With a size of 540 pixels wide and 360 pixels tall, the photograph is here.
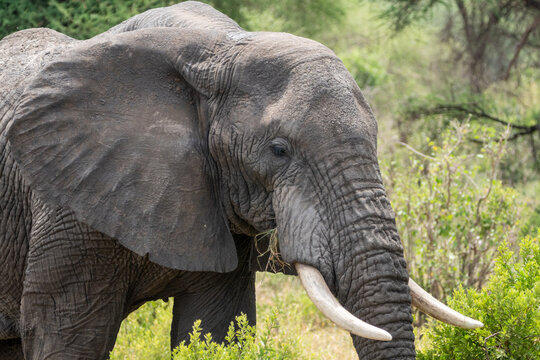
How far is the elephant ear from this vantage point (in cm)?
336

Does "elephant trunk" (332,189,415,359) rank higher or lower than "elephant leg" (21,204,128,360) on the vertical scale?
higher

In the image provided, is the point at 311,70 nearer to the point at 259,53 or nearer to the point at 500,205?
the point at 259,53

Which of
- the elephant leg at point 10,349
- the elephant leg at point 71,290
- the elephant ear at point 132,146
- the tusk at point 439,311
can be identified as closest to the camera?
the tusk at point 439,311

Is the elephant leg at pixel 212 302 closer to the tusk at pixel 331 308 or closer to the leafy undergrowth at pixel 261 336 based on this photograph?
the leafy undergrowth at pixel 261 336

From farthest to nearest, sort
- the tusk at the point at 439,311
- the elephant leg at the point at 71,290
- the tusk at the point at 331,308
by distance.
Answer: the elephant leg at the point at 71,290 → the tusk at the point at 439,311 → the tusk at the point at 331,308

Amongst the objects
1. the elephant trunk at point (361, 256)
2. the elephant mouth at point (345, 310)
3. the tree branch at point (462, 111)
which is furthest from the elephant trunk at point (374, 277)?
the tree branch at point (462, 111)

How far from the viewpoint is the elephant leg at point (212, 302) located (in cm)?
375

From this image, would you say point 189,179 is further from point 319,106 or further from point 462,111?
point 462,111

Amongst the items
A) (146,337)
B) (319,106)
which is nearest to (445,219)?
(146,337)

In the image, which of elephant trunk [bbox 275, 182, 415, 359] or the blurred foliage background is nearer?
elephant trunk [bbox 275, 182, 415, 359]

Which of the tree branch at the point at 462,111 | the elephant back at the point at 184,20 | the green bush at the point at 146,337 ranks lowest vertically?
the tree branch at the point at 462,111

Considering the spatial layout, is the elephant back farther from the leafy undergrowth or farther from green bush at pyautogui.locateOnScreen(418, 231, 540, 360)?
green bush at pyautogui.locateOnScreen(418, 231, 540, 360)

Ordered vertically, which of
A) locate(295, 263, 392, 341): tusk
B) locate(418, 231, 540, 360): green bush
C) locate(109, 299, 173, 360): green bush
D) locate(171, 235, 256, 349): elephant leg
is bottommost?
locate(109, 299, 173, 360): green bush

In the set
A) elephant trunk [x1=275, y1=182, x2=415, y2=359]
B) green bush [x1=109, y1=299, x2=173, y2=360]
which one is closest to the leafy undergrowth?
green bush [x1=109, y1=299, x2=173, y2=360]
